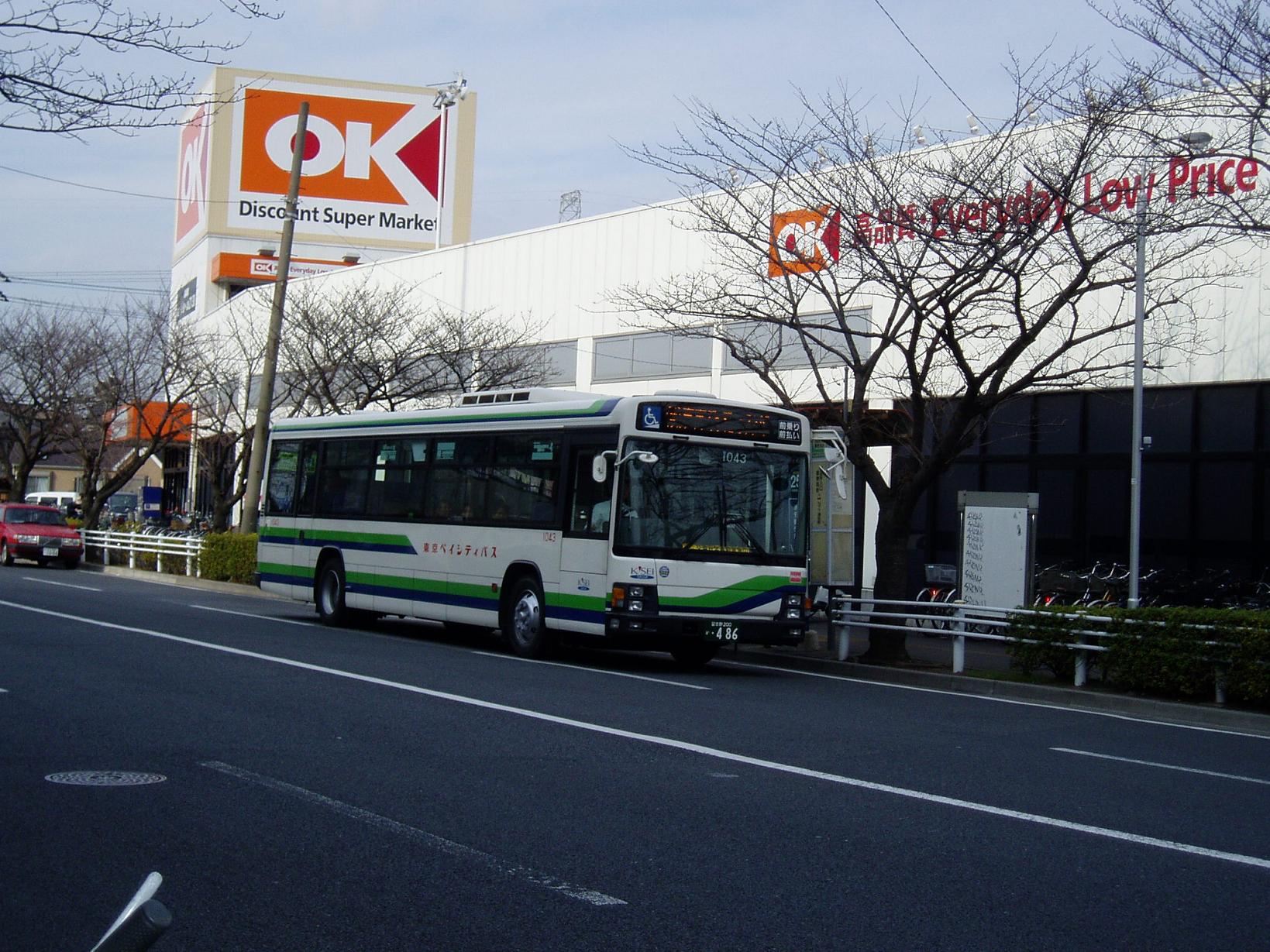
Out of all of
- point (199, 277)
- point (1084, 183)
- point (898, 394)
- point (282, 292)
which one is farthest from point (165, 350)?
point (1084, 183)

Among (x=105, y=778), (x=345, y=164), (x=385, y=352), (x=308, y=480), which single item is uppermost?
(x=345, y=164)

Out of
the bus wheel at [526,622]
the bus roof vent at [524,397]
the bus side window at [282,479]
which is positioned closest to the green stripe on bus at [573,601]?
the bus wheel at [526,622]

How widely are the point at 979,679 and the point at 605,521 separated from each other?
4.88m

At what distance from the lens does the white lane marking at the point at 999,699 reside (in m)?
13.7

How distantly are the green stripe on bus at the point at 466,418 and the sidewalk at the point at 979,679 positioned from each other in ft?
15.2

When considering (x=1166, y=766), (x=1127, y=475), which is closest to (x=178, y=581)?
(x=1127, y=475)

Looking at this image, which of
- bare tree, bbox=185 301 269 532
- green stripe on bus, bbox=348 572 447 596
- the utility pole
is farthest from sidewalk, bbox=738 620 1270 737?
bare tree, bbox=185 301 269 532

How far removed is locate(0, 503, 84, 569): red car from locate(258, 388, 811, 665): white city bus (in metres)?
21.1

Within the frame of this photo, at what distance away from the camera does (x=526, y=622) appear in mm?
17344

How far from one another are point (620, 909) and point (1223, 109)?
46.7 ft

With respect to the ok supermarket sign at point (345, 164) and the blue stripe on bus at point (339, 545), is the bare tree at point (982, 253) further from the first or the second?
the ok supermarket sign at point (345, 164)

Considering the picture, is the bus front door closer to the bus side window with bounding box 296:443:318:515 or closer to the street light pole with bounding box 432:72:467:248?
the bus side window with bounding box 296:443:318:515

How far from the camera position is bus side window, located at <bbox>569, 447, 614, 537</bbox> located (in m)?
16.1

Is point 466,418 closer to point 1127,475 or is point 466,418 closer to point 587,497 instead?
point 587,497
